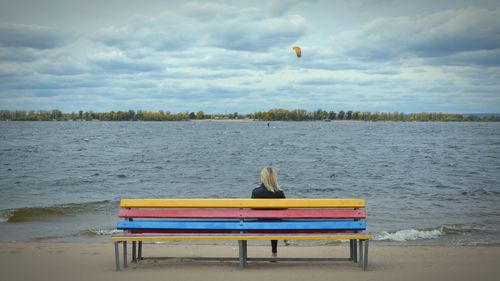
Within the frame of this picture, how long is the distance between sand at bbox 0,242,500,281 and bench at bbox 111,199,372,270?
18.7 inches

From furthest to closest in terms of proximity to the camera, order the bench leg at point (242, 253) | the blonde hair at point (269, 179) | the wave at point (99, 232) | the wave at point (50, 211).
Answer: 1. the wave at point (50, 211)
2. the wave at point (99, 232)
3. the blonde hair at point (269, 179)
4. the bench leg at point (242, 253)

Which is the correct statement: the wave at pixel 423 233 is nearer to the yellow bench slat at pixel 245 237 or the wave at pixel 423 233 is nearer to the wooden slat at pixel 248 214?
the wooden slat at pixel 248 214

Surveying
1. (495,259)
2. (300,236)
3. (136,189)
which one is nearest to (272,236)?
(300,236)

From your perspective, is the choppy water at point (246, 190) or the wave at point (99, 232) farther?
the choppy water at point (246, 190)

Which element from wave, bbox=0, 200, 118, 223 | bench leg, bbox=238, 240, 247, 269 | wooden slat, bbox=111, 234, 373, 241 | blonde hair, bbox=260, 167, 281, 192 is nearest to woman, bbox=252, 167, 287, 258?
blonde hair, bbox=260, 167, 281, 192

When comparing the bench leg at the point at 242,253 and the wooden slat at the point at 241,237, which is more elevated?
the wooden slat at the point at 241,237

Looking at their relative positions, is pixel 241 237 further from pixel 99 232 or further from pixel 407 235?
pixel 99 232

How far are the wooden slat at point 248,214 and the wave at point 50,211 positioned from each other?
33.6 feet

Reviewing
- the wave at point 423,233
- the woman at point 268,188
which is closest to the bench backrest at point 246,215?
the woman at point 268,188

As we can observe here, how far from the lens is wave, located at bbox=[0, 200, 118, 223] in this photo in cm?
1700

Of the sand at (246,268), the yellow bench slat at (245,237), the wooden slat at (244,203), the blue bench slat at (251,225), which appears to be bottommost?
the sand at (246,268)

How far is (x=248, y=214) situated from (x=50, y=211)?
12.4m

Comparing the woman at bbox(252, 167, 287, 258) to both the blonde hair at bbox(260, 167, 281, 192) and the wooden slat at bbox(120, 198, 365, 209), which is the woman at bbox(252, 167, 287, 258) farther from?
the wooden slat at bbox(120, 198, 365, 209)

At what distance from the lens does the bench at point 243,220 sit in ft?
25.6
